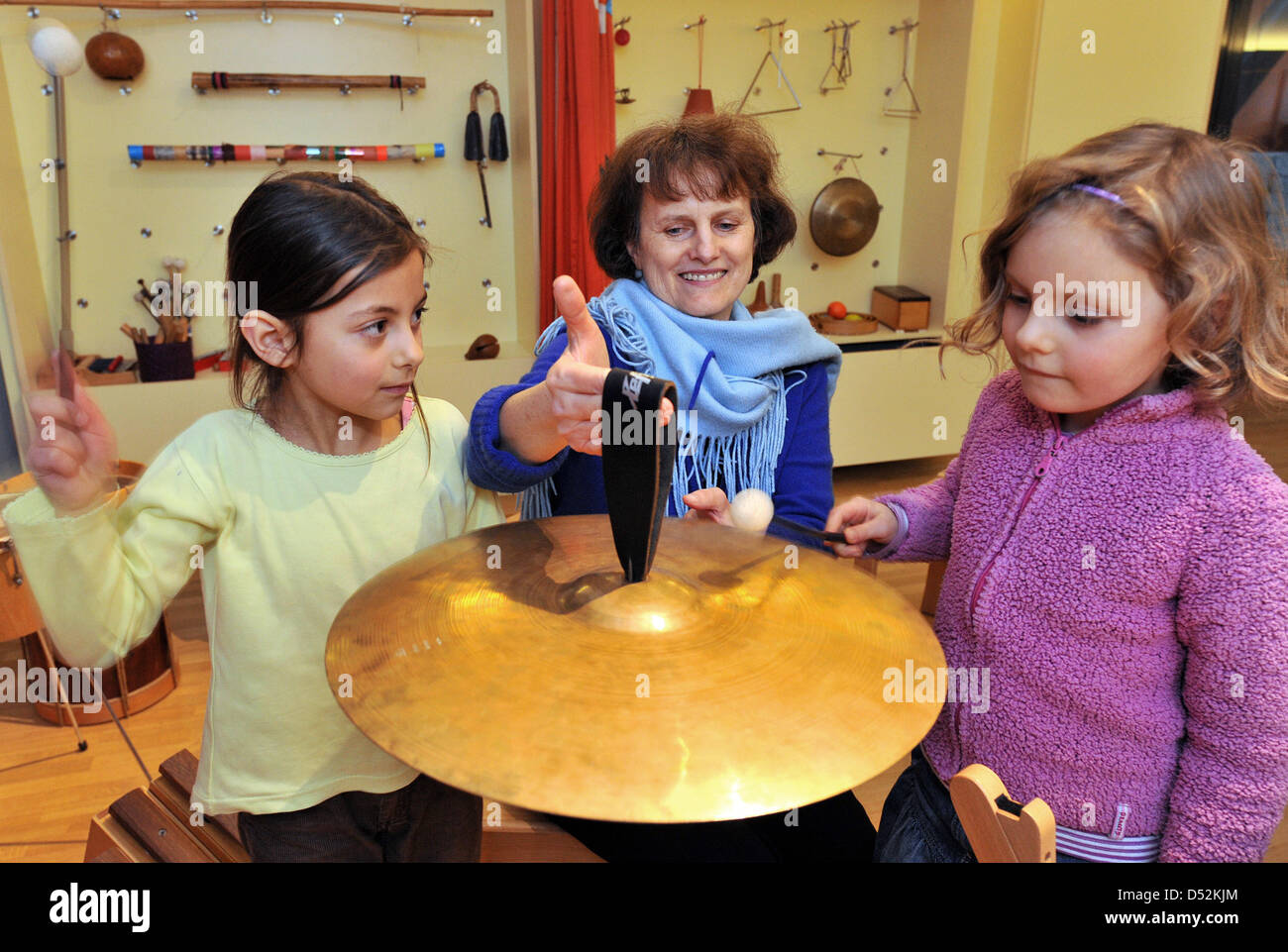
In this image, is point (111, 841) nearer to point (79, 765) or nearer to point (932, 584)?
point (79, 765)

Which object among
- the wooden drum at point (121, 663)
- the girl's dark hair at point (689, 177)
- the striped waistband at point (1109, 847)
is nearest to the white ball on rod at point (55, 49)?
the wooden drum at point (121, 663)

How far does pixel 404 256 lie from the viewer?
953 millimetres

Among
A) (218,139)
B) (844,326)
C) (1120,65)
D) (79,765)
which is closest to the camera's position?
(79,765)

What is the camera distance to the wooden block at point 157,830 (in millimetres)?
1183

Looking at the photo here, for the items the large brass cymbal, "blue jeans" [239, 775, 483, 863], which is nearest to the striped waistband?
the large brass cymbal

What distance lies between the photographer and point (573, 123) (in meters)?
2.88

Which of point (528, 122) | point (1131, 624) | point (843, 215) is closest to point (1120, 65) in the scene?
point (843, 215)

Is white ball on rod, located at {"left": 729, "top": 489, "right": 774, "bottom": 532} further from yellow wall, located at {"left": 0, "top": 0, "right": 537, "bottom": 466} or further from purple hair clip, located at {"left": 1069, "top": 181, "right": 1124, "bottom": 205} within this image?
yellow wall, located at {"left": 0, "top": 0, "right": 537, "bottom": 466}

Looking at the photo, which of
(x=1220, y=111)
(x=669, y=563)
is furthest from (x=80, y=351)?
(x=1220, y=111)

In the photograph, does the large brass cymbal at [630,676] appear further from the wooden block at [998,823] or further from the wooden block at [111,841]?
the wooden block at [111,841]

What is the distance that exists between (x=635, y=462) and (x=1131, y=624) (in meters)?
0.49

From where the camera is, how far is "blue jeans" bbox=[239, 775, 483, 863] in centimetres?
103

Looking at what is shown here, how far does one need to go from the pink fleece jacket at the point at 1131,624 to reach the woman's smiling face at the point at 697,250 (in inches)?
18.7
